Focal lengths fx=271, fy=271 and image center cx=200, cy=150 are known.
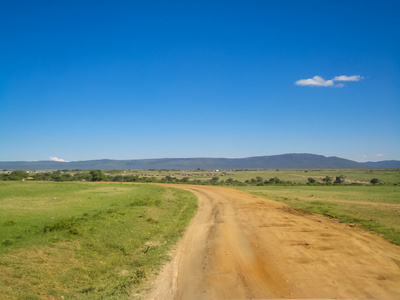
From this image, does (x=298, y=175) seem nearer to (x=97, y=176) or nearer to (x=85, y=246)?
(x=97, y=176)

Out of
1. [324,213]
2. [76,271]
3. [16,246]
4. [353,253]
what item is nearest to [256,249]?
[353,253]

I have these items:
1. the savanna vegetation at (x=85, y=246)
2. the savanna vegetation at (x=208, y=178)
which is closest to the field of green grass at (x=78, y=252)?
the savanna vegetation at (x=85, y=246)

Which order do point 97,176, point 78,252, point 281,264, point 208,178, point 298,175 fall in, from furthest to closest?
point 298,175 < point 208,178 < point 97,176 < point 78,252 < point 281,264

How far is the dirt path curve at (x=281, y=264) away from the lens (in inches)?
344

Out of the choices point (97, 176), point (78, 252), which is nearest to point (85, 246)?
point (78, 252)

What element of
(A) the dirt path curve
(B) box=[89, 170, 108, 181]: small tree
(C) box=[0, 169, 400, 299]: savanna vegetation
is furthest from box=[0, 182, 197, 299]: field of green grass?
(B) box=[89, 170, 108, 181]: small tree

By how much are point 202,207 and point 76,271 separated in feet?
58.8

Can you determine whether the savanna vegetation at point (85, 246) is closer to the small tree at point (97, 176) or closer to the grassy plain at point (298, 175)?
the small tree at point (97, 176)

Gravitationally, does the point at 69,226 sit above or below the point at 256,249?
above

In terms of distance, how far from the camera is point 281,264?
1102 cm

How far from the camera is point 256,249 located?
1311 cm

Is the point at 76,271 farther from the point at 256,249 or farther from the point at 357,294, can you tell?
the point at 357,294

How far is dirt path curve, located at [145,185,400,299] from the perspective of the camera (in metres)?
8.75

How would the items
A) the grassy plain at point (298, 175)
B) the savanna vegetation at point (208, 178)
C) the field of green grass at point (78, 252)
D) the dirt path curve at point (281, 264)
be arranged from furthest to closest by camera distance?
the grassy plain at point (298, 175)
the savanna vegetation at point (208, 178)
the field of green grass at point (78, 252)
the dirt path curve at point (281, 264)
